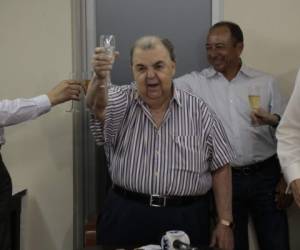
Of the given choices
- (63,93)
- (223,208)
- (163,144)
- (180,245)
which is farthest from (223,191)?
(63,93)

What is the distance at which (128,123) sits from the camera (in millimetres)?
2113

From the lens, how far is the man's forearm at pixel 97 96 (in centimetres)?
192

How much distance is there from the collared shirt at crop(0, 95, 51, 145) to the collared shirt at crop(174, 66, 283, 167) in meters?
0.78

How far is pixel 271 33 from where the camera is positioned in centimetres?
267

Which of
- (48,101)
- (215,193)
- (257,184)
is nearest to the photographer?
(215,193)

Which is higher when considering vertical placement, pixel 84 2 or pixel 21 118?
pixel 84 2

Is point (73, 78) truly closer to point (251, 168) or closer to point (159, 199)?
point (159, 199)

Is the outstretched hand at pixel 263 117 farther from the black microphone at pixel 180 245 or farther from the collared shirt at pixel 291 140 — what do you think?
the black microphone at pixel 180 245

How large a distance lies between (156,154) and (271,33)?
46.7 inches

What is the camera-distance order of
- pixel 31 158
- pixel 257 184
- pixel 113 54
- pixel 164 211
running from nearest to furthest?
pixel 113 54
pixel 164 211
pixel 257 184
pixel 31 158

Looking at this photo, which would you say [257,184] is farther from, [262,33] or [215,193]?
[262,33]

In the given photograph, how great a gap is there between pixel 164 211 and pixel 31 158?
1193mm

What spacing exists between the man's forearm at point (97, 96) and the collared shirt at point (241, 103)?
688mm

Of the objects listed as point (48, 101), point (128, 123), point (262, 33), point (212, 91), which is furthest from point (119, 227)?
point (262, 33)
